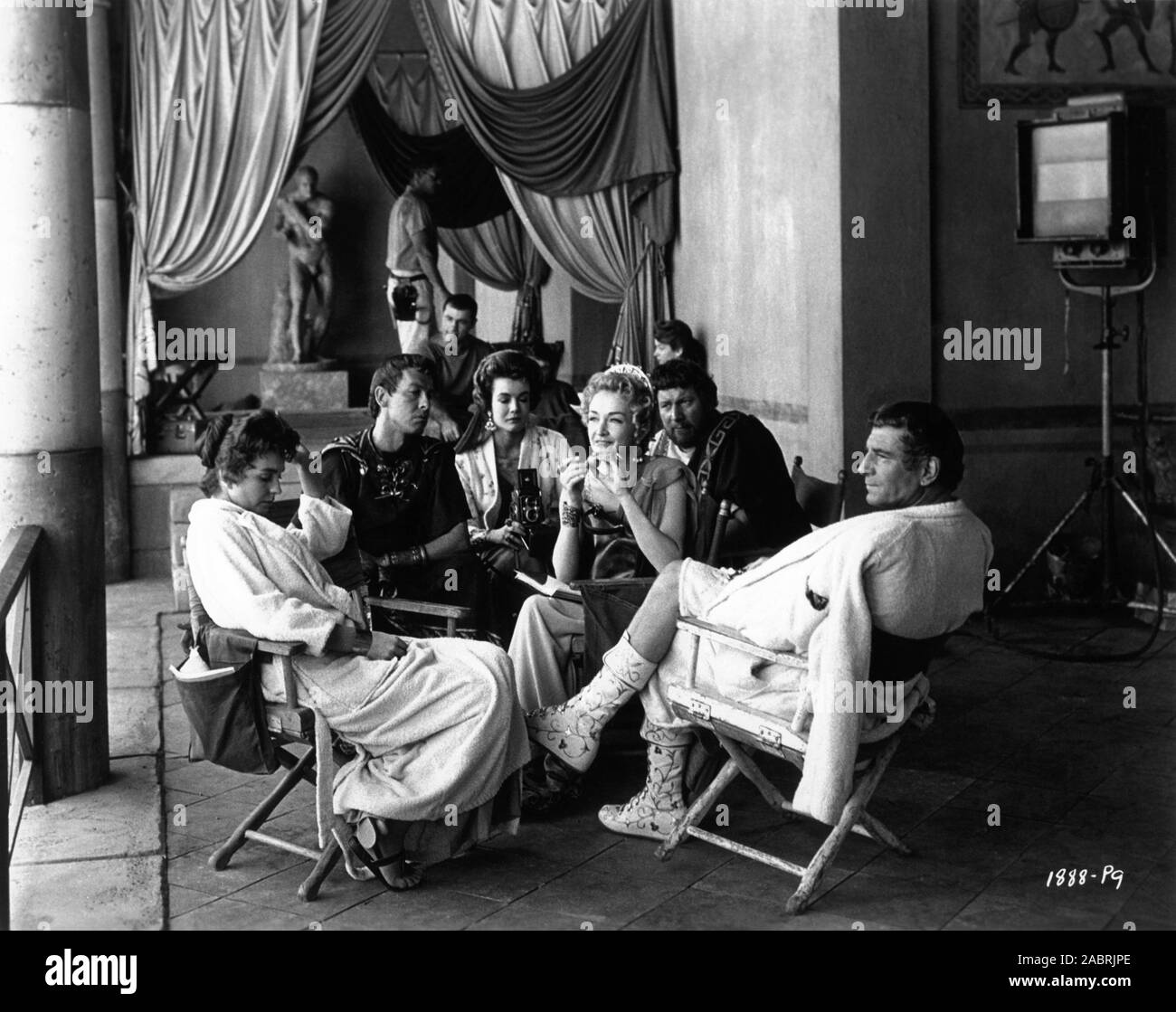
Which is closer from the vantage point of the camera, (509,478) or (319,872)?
(319,872)

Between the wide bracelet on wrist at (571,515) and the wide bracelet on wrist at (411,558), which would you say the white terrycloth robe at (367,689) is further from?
the wide bracelet on wrist at (411,558)

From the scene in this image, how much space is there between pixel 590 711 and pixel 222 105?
4.72 metres

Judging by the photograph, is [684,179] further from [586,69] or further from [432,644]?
[432,644]

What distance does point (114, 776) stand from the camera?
182 inches

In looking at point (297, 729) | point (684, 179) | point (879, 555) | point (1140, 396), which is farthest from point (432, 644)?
point (684, 179)

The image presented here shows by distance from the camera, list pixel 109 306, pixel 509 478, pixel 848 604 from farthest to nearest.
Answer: pixel 109 306 → pixel 509 478 → pixel 848 604

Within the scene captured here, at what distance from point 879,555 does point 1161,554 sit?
3946 millimetres

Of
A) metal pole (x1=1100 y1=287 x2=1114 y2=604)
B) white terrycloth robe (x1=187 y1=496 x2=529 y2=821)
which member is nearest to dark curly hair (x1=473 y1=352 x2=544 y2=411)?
white terrycloth robe (x1=187 y1=496 x2=529 y2=821)

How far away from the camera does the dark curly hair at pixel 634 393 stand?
175 inches

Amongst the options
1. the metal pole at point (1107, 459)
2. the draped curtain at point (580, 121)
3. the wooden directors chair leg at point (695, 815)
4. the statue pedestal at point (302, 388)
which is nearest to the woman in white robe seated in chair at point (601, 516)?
the wooden directors chair leg at point (695, 815)

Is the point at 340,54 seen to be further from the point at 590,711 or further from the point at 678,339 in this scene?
the point at 590,711

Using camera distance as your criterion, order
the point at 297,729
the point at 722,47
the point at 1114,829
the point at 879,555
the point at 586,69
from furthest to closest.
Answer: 1. the point at 586,69
2. the point at 722,47
3. the point at 1114,829
4. the point at 297,729
5. the point at 879,555

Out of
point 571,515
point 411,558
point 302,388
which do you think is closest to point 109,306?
point 302,388

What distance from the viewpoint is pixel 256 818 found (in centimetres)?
391
